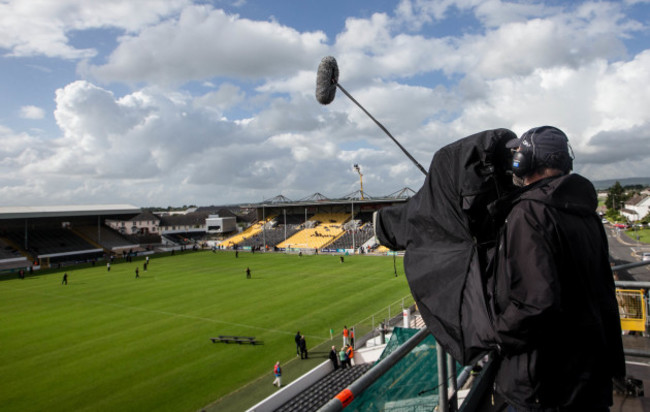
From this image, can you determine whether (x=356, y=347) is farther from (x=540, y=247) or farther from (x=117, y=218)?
(x=117, y=218)

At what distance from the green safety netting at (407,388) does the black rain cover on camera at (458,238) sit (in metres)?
0.77

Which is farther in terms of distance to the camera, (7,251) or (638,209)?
(638,209)

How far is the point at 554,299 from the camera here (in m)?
1.25

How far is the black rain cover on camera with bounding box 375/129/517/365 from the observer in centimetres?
146

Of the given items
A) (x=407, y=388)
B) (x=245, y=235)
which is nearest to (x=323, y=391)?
(x=407, y=388)

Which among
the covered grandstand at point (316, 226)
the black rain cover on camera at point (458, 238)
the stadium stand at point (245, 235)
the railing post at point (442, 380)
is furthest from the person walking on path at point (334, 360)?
the stadium stand at point (245, 235)

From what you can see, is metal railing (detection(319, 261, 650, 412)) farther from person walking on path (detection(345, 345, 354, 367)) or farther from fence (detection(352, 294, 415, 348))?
fence (detection(352, 294, 415, 348))

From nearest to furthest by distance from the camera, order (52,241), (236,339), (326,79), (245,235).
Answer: (326,79)
(236,339)
(52,241)
(245,235)

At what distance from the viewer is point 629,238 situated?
48.5 metres

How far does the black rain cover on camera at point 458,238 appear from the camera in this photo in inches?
57.6

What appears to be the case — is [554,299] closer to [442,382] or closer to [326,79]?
[442,382]

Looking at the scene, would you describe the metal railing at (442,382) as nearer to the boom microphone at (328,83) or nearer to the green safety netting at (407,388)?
the green safety netting at (407,388)

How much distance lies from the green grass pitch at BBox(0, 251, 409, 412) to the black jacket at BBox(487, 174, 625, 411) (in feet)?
38.0

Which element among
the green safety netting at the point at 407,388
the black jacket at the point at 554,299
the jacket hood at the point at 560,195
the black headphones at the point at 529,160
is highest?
the black headphones at the point at 529,160
